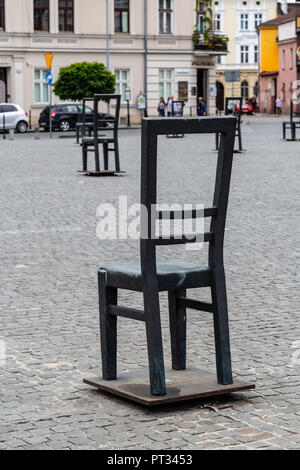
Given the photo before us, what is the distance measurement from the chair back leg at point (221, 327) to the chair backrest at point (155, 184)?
9 centimetres

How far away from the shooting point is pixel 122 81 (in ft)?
202

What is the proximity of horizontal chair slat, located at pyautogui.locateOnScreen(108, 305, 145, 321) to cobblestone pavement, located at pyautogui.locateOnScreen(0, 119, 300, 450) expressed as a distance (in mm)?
415

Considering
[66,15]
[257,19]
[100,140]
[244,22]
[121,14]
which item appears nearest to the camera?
[100,140]

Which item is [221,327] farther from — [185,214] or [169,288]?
[185,214]

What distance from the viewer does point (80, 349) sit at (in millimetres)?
6363

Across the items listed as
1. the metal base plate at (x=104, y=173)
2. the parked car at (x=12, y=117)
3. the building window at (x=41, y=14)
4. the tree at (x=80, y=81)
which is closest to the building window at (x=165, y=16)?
the building window at (x=41, y=14)

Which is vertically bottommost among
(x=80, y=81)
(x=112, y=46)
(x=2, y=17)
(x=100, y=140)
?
(x=100, y=140)

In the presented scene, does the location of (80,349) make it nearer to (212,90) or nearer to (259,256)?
(259,256)

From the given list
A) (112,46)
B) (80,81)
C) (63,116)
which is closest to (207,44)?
(112,46)

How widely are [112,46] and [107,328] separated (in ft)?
185

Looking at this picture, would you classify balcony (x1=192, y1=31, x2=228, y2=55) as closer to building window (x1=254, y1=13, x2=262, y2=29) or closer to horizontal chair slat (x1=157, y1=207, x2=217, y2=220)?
building window (x1=254, y1=13, x2=262, y2=29)

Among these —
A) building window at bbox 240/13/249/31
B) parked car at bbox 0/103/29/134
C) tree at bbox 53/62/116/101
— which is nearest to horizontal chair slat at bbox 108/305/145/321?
parked car at bbox 0/103/29/134

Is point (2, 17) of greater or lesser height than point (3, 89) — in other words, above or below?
above

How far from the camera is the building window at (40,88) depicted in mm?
59188
